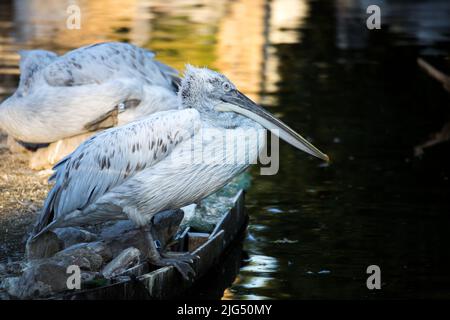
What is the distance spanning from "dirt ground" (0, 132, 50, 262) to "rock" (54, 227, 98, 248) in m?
0.23

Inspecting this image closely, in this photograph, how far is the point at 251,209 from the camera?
24.6 ft

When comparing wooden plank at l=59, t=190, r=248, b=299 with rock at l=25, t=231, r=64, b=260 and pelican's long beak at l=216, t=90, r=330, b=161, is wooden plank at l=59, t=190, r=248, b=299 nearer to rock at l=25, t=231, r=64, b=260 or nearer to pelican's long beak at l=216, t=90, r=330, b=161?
rock at l=25, t=231, r=64, b=260

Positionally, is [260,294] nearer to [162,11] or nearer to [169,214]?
[169,214]

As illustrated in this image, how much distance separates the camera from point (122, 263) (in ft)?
18.1

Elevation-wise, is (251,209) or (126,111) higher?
(126,111)

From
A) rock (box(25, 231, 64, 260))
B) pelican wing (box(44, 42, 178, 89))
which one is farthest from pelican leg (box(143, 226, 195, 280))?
pelican wing (box(44, 42, 178, 89))

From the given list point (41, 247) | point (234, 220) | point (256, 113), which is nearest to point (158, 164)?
point (256, 113)

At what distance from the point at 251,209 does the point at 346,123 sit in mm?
2568

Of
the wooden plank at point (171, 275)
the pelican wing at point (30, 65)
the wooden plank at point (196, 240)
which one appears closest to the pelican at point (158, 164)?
the wooden plank at point (171, 275)

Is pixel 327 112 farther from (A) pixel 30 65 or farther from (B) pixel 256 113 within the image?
(B) pixel 256 113

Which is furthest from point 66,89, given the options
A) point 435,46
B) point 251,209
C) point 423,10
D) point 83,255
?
point 423,10

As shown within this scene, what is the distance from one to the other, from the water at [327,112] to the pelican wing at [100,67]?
47.0 inches

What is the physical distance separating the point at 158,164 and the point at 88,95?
2082 mm

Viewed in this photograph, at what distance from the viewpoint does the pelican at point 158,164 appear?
557 cm
